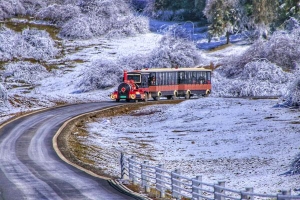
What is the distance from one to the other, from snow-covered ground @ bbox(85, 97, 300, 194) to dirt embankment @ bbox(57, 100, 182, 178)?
797 mm

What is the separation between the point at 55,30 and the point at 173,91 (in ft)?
118

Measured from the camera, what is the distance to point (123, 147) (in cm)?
3709

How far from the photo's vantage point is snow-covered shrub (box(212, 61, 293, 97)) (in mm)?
62656

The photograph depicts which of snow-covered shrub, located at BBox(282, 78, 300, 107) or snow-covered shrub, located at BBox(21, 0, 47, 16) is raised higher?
snow-covered shrub, located at BBox(21, 0, 47, 16)

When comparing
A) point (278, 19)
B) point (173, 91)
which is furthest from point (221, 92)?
point (278, 19)

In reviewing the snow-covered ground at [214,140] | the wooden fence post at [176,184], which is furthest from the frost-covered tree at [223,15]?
the wooden fence post at [176,184]

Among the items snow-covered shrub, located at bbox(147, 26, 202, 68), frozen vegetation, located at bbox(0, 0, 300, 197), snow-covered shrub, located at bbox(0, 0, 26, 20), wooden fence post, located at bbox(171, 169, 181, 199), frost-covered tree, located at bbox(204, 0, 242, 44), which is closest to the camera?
wooden fence post, located at bbox(171, 169, 181, 199)

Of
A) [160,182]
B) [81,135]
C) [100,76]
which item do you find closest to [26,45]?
[100,76]

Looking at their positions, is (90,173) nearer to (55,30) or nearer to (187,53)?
(187,53)

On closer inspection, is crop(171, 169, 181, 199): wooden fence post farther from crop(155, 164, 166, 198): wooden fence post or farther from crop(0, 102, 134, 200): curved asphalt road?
crop(0, 102, 134, 200): curved asphalt road

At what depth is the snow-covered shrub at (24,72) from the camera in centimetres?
7537

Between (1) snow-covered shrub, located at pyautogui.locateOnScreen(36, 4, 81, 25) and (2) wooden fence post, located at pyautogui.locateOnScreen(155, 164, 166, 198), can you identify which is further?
(1) snow-covered shrub, located at pyautogui.locateOnScreen(36, 4, 81, 25)

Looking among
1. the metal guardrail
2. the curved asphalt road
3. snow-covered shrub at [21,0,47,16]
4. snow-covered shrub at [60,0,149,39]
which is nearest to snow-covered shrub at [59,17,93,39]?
snow-covered shrub at [60,0,149,39]

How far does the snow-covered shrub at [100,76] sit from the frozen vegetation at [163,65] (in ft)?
0.38
